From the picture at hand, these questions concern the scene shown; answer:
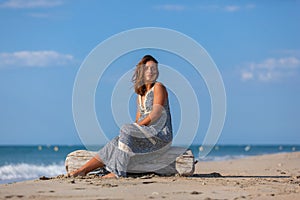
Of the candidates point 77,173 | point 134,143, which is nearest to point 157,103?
point 134,143

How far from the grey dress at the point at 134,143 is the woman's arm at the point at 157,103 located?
0.22 feet

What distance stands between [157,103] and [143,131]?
50 centimetres

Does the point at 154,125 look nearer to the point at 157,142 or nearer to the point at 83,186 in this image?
the point at 157,142

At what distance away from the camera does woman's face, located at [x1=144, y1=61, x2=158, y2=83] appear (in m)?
9.23

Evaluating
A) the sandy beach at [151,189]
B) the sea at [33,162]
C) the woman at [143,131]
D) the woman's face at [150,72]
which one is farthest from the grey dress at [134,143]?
the sea at [33,162]

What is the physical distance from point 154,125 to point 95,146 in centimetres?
200

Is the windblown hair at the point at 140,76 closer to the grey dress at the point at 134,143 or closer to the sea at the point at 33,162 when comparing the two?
the grey dress at the point at 134,143

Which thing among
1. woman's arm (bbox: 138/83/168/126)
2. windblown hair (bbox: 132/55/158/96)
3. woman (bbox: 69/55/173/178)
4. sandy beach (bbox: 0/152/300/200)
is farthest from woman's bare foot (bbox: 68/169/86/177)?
windblown hair (bbox: 132/55/158/96)

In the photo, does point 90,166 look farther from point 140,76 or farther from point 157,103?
point 140,76

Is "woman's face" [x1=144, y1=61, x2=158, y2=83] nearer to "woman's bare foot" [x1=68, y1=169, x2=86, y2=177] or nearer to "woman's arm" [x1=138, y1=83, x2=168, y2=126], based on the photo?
"woman's arm" [x1=138, y1=83, x2=168, y2=126]

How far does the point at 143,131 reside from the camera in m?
8.96

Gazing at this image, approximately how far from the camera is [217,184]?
815cm

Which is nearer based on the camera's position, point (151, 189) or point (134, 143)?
point (151, 189)

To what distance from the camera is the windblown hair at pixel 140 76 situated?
30.3ft
